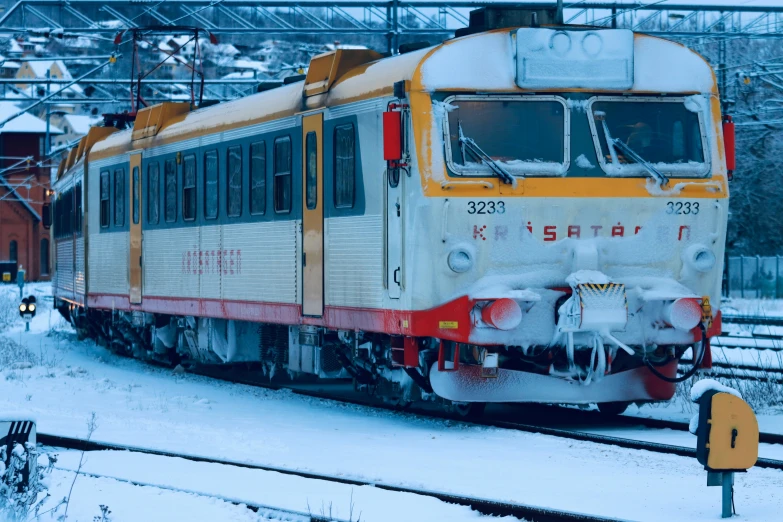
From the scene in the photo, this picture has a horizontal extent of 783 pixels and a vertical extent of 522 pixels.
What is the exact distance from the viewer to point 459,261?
1159cm

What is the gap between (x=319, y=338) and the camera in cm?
1429

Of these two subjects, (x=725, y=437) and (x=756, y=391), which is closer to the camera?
(x=725, y=437)

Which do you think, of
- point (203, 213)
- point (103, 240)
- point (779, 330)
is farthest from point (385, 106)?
point (779, 330)

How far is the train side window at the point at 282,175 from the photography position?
14406mm

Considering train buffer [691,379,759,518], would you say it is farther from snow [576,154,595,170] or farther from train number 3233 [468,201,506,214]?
snow [576,154,595,170]

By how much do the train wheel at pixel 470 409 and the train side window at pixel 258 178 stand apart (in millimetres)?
3494

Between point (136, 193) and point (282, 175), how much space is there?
6060mm

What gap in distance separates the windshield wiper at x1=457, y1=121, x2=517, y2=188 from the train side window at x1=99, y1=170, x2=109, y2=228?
36.7ft

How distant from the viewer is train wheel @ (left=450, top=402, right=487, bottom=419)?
12758 mm

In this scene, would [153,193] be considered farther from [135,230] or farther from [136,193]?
[135,230]

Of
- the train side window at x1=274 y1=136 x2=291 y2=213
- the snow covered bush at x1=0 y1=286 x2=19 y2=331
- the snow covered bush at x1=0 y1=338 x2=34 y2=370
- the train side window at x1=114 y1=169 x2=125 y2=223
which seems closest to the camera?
the train side window at x1=274 y1=136 x2=291 y2=213

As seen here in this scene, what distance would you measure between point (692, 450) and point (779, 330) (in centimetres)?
1736

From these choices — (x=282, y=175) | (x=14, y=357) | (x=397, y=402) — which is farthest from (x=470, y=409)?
(x=14, y=357)

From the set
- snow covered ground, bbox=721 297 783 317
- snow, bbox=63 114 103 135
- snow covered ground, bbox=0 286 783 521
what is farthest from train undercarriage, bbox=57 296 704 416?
snow, bbox=63 114 103 135
